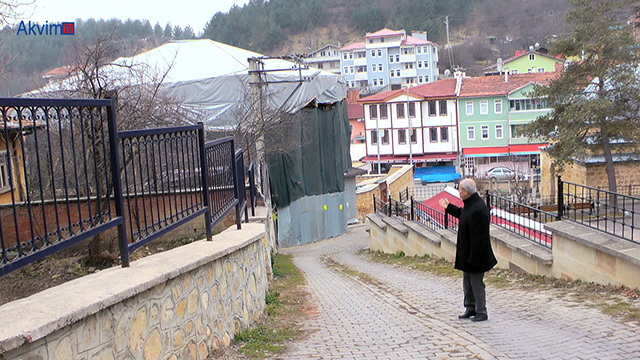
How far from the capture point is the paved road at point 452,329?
505 centimetres

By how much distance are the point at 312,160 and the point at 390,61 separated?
60.0m

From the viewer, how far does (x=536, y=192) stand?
3791 cm

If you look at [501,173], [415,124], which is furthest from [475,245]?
[415,124]

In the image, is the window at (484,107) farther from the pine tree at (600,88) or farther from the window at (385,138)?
the pine tree at (600,88)

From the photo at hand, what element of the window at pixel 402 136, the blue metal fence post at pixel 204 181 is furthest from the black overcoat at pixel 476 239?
the window at pixel 402 136

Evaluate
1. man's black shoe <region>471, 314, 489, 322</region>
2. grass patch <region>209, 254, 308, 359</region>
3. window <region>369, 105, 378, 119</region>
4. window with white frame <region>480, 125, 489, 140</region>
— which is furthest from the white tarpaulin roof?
window with white frame <region>480, 125, 489, 140</region>

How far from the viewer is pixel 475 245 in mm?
6219

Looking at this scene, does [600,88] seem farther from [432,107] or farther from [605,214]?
[432,107]

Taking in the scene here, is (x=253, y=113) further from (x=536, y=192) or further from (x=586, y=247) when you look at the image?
(x=536, y=192)

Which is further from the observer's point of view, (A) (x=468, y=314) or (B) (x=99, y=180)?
(A) (x=468, y=314)

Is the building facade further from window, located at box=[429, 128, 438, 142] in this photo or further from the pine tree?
the pine tree

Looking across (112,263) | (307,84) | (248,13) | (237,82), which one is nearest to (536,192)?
(307,84)

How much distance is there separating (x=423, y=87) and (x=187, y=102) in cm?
3689

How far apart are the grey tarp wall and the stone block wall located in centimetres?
1845
